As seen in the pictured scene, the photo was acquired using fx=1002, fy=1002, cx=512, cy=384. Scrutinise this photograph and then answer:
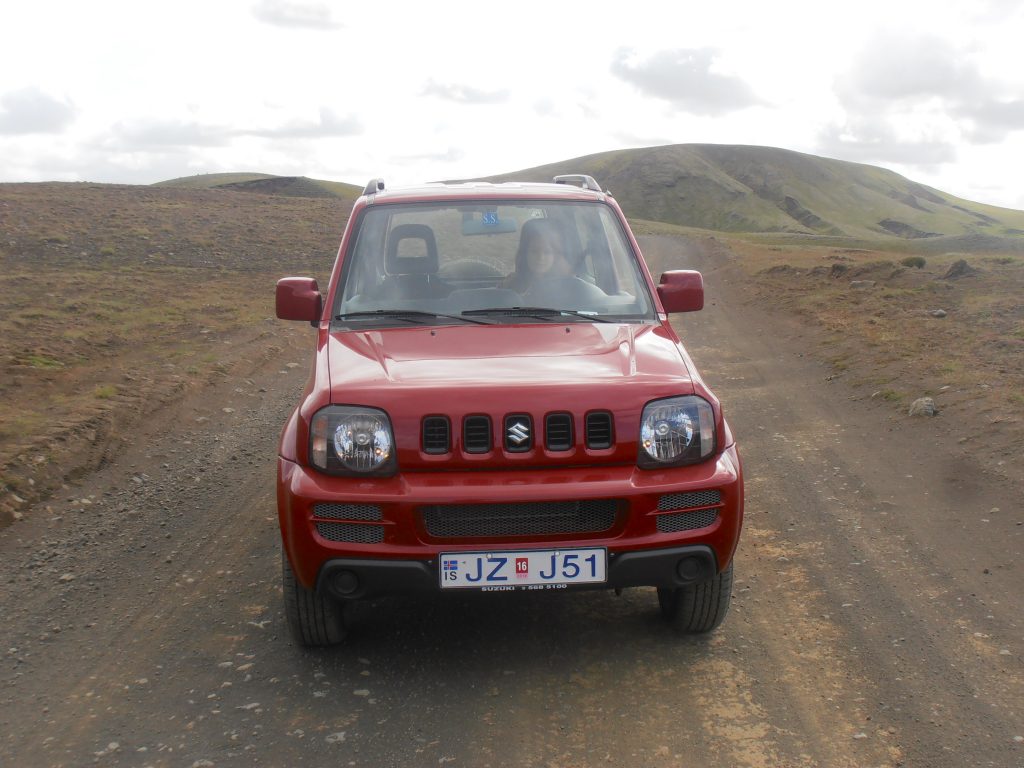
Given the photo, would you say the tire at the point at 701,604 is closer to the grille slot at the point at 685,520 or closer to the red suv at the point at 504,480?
the red suv at the point at 504,480

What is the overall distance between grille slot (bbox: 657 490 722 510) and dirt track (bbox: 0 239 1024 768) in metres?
0.71

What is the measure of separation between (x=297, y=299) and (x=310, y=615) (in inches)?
60.9

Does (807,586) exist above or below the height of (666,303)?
below

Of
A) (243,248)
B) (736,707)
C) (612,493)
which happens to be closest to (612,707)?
(736,707)

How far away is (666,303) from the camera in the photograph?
5.00m

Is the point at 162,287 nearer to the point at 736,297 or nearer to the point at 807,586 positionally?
the point at 736,297

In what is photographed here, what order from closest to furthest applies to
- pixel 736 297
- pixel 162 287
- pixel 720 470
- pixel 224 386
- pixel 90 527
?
1. pixel 720 470
2. pixel 90 527
3. pixel 224 386
4. pixel 162 287
5. pixel 736 297

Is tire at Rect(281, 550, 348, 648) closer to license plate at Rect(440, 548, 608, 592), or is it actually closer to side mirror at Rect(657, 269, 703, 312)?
license plate at Rect(440, 548, 608, 592)

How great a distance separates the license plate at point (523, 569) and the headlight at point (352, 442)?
1.41 ft

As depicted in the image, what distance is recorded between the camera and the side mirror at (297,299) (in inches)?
187

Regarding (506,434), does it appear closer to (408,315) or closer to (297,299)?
(408,315)

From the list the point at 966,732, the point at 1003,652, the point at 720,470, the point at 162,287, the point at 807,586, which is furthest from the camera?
the point at 162,287

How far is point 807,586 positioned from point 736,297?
559 inches

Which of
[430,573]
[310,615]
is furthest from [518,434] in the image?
[310,615]
